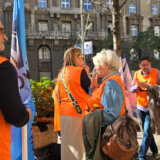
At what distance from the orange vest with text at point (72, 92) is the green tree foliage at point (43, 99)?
0.50 meters

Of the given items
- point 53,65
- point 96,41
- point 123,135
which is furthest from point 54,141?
point 96,41

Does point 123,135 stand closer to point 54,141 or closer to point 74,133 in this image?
point 74,133

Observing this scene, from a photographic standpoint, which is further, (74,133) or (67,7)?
(67,7)

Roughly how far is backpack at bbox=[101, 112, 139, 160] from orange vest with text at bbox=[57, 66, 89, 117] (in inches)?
45.9

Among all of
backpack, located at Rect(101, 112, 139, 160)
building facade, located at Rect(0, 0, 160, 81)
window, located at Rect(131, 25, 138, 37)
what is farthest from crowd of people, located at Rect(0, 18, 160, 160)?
window, located at Rect(131, 25, 138, 37)

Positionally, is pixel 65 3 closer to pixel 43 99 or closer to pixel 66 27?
pixel 66 27

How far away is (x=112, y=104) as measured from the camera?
2.64 metres

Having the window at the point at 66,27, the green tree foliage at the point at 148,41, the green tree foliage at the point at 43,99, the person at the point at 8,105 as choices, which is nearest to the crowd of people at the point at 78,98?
the person at the point at 8,105

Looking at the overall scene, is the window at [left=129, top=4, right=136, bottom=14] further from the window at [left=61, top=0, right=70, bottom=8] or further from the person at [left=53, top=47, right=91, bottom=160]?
the person at [left=53, top=47, right=91, bottom=160]

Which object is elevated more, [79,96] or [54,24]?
[54,24]

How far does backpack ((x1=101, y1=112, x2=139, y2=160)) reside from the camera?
2.54 m

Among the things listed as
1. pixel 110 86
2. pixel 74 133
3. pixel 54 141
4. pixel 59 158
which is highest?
pixel 110 86

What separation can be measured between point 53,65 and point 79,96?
26.2 m

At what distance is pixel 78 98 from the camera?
378cm
